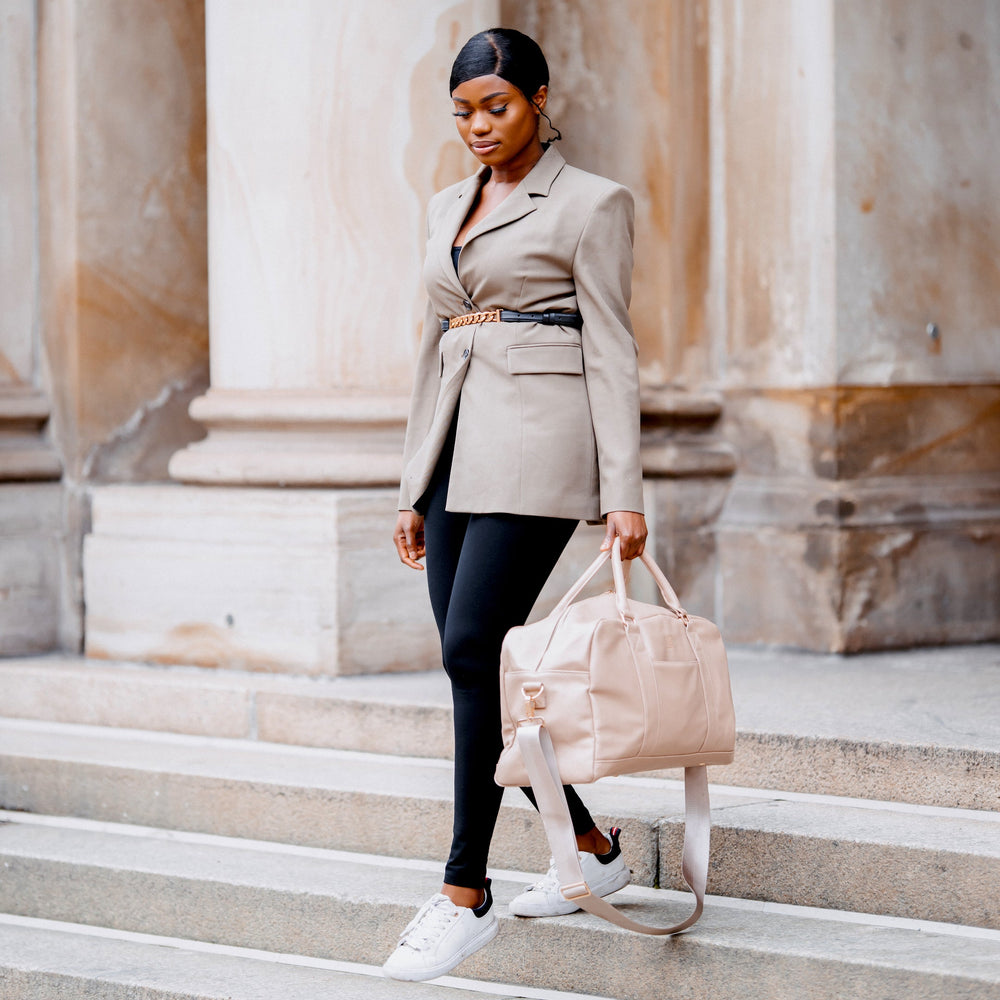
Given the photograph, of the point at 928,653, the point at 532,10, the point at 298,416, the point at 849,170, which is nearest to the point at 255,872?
the point at 298,416

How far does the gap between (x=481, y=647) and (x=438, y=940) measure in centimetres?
60

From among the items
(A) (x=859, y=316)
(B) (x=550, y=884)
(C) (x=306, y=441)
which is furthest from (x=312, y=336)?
(B) (x=550, y=884)

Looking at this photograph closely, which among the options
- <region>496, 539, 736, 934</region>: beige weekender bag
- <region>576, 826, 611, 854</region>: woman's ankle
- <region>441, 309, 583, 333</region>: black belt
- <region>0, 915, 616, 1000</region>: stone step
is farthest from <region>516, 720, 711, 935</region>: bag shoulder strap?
<region>441, 309, 583, 333</region>: black belt

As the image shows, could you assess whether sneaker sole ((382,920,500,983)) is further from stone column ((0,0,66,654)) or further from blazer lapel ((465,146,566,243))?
stone column ((0,0,66,654))

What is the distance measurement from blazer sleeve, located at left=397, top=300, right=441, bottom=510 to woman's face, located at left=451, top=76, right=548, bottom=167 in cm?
44

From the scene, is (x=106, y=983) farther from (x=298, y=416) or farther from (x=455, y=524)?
(x=298, y=416)

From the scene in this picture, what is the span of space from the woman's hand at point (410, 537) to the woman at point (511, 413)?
216 mm

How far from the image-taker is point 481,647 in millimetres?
3400

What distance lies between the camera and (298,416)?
226 inches

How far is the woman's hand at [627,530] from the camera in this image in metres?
3.36

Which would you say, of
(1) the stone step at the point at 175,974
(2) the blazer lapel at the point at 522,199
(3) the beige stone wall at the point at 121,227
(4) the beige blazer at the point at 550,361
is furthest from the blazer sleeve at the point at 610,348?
(3) the beige stone wall at the point at 121,227

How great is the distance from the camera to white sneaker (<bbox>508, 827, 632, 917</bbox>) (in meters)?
3.67

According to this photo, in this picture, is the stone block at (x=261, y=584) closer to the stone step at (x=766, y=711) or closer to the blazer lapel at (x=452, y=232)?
the stone step at (x=766, y=711)

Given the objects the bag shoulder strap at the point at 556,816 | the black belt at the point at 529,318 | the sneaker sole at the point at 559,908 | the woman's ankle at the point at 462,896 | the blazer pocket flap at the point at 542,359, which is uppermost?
the black belt at the point at 529,318
